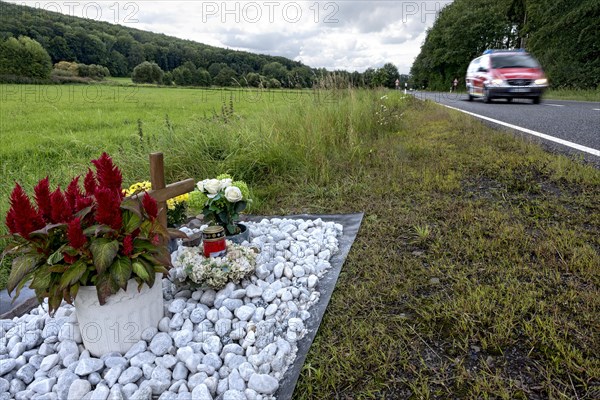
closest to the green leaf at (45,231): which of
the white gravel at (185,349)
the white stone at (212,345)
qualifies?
the white gravel at (185,349)

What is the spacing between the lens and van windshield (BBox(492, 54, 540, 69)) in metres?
10.4

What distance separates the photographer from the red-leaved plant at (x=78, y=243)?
138cm

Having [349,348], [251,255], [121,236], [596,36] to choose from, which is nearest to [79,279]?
[121,236]

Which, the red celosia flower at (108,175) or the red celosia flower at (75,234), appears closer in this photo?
the red celosia flower at (75,234)

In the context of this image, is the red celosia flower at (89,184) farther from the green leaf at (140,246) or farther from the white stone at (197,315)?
the white stone at (197,315)

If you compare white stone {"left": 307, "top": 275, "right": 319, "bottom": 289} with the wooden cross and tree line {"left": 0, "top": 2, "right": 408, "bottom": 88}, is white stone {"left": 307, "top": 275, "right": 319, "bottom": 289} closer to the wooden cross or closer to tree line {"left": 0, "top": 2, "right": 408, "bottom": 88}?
the wooden cross

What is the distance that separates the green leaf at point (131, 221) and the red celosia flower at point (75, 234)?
17 centimetres

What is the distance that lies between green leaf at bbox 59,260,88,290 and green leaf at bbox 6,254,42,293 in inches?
5.7

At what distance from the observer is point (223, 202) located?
2391 mm

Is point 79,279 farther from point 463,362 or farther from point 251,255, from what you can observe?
point 463,362

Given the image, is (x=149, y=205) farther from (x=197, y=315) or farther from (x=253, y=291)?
(x=253, y=291)

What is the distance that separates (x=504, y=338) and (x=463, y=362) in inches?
8.5

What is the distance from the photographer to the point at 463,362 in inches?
55.7

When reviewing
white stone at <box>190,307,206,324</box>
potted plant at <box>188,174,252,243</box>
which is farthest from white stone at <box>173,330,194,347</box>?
potted plant at <box>188,174,252,243</box>
